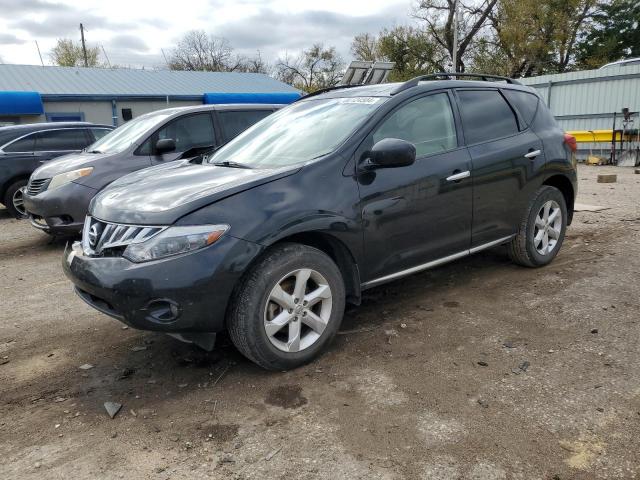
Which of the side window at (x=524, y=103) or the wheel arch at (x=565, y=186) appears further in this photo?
the wheel arch at (x=565, y=186)

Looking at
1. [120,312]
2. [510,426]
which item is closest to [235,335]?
[120,312]

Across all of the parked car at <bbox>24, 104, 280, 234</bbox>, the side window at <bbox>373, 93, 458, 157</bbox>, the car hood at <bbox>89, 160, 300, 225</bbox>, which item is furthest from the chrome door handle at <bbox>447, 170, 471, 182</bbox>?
the parked car at <bbox>24, 104, 280, 234</bbox>

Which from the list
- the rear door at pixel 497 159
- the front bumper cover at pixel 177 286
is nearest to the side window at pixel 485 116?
the rear door at pixel 497 159

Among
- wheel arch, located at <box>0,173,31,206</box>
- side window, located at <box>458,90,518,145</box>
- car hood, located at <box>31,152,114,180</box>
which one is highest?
side window, located at <box>458,90,518,145</box>

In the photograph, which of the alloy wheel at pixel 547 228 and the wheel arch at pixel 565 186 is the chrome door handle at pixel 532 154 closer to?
the wheel arch at pixel 565 186

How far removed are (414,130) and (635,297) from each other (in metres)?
2.24

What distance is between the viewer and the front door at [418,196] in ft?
11.2

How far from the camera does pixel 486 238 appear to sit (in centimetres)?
427

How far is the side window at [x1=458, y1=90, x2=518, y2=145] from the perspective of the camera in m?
4.14

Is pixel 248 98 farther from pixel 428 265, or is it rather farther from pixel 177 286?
pixel 177 286

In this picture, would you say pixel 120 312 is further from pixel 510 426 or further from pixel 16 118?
pixel 16 118

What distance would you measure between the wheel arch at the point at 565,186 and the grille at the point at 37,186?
564cm

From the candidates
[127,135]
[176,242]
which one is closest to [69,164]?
[127,135]

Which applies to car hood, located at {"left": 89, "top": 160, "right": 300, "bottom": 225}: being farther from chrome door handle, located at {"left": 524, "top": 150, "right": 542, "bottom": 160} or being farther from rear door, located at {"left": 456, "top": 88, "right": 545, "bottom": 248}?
chrome door handle, located at {"left": 524, "top": 150, "right": 542, "bottom": 160}
